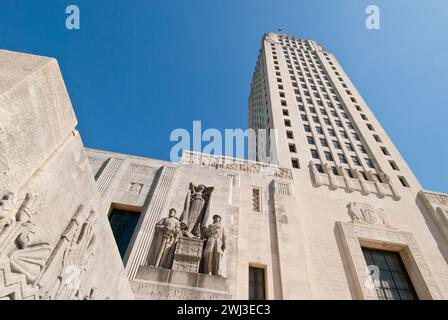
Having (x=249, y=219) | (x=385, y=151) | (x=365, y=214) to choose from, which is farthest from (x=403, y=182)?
(x=249, y=219)

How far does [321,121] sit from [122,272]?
27176mm

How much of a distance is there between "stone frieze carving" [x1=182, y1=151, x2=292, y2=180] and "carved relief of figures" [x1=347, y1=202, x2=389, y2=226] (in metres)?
4.59

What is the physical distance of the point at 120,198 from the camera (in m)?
15.9

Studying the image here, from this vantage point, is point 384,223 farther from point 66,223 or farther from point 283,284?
point 66,223

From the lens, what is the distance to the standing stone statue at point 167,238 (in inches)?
468

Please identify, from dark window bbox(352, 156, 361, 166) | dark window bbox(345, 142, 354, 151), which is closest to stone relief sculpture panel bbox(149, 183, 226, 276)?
dark window bbox(352, 156, 361, 166)

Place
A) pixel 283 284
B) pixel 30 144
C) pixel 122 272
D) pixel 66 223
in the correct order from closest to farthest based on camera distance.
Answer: pixel 30 144 → pixel 66 223 → pixel 122 272 → pixel 283 284

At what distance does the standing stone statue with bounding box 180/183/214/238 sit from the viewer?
522 inches

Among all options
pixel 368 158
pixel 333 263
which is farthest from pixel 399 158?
pixel 333 263

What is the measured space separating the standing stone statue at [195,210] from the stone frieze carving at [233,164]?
3.78 m

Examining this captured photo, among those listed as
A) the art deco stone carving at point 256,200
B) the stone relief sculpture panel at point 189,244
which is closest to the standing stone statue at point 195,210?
the stone relief sculpture panel at point 189,244

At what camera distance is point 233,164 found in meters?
20.2

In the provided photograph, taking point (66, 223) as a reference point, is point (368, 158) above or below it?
above
